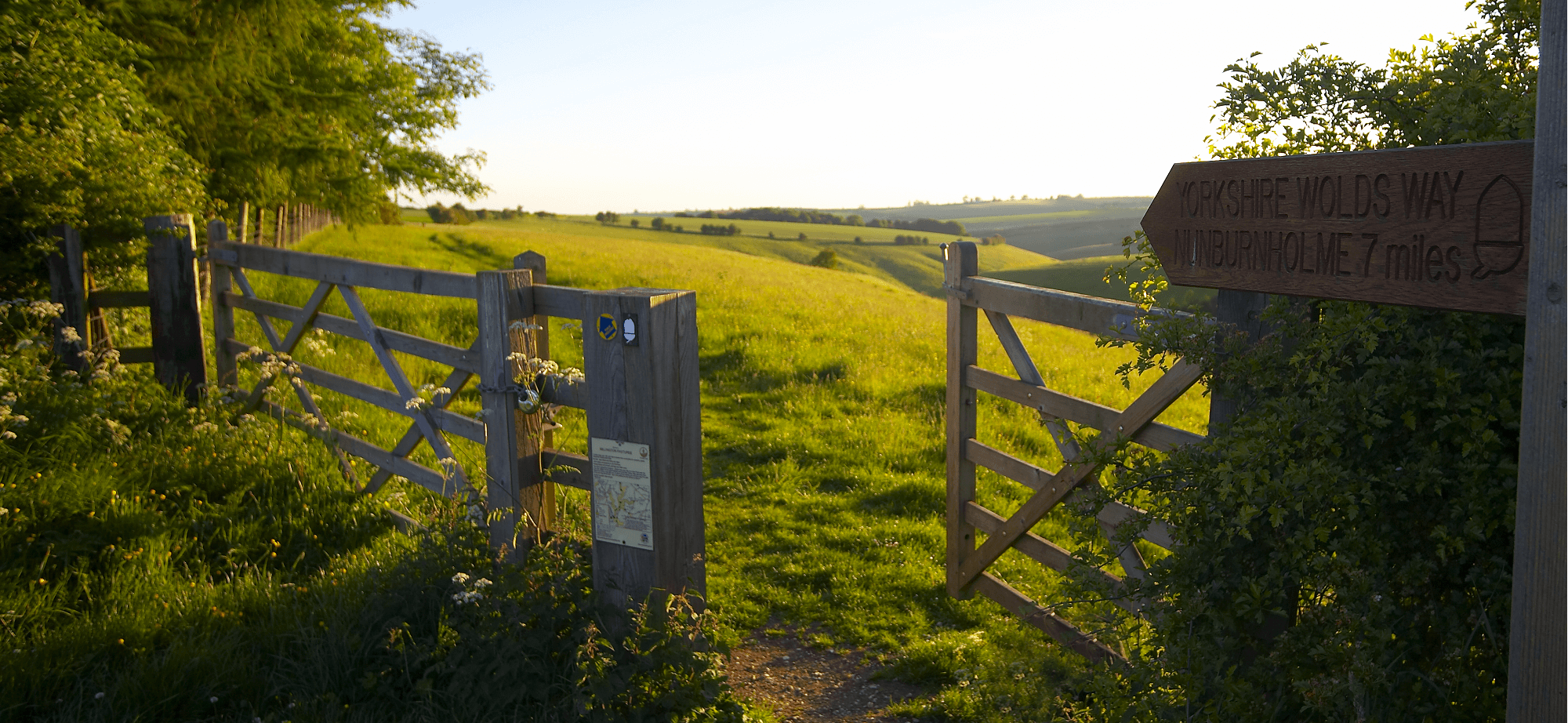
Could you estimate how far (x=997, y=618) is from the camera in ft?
17.0

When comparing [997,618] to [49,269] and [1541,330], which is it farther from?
[49,269]

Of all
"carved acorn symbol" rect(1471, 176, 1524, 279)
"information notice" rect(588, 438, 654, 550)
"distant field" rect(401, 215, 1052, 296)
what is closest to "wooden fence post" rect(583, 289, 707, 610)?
"information notice" rect(588, 438, 654, 550)

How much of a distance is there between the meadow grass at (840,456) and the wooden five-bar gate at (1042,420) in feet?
0.71

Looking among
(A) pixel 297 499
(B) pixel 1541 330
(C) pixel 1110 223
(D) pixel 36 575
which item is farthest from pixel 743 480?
(C) pixel 1110 223

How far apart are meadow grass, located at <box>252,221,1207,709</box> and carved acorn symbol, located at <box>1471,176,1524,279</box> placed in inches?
102

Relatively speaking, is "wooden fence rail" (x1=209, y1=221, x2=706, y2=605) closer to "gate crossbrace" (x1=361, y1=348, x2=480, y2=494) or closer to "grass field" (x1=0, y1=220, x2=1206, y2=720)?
"gate crossbrace" (x1=361, y1=348, x2=480, y2=494)

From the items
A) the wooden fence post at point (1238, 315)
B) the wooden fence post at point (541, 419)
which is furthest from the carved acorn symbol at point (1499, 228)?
the wooden fence post at point (541, 419)

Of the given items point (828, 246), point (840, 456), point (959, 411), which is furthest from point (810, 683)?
point (828, 246)

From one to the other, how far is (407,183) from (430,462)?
1818 cm

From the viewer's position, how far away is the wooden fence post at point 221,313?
721 centimetres

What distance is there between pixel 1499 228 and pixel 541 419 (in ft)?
12.9

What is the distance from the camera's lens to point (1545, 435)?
193 centimetres

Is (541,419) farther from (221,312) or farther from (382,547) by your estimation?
(221,312)

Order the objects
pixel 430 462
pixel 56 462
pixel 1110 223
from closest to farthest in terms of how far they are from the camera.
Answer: pixel 56 462 → pixel 430 462 → pixel 1110 223
